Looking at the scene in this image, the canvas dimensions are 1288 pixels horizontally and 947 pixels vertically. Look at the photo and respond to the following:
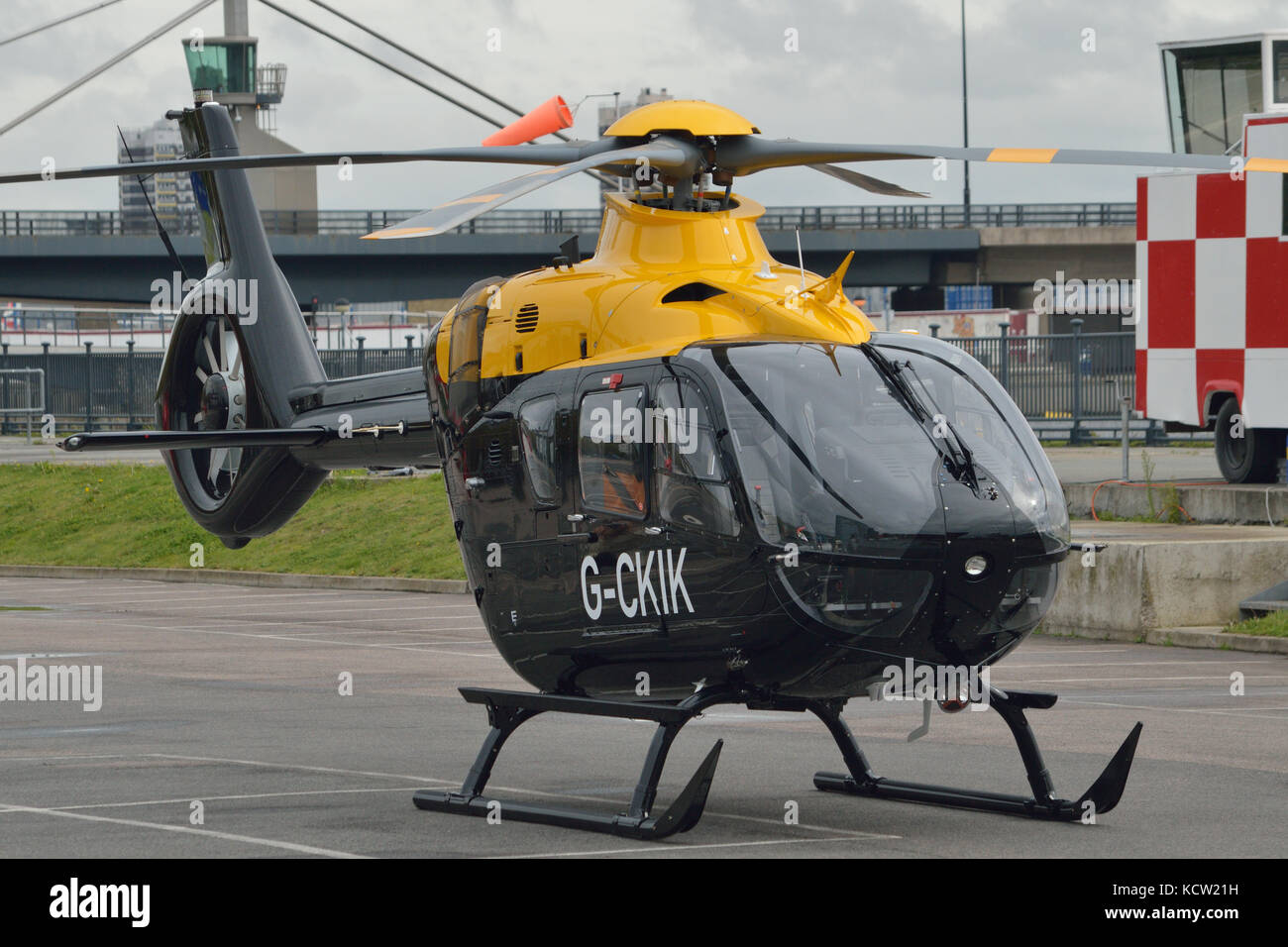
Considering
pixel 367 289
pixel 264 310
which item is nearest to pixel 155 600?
pixel 264 310

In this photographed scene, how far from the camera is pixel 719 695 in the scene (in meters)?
8.45

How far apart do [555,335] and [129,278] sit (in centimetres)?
5451

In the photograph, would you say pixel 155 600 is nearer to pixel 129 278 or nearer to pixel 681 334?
pixel 681 334

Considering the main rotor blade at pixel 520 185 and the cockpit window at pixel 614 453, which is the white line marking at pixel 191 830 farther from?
the main rotor blade at pixel 520 185

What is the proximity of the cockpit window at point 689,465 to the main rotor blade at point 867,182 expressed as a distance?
7.39 ft

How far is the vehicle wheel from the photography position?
21125 mm

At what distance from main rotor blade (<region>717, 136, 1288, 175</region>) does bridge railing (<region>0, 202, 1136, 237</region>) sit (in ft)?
161

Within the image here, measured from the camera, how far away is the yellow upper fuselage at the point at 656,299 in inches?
350

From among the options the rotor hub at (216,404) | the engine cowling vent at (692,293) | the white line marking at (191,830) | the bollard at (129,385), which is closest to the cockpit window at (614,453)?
the engine cowling vent at (692,293)

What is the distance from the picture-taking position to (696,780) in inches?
326

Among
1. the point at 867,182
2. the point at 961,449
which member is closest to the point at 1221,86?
the point at 867,182

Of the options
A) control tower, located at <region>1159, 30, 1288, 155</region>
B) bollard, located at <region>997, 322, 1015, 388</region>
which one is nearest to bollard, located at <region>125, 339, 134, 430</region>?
bollard, located at <region>997, 322, 1015, 388</region>

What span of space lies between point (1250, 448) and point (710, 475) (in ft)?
47.2

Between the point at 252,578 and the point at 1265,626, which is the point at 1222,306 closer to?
the point at 1265,626
